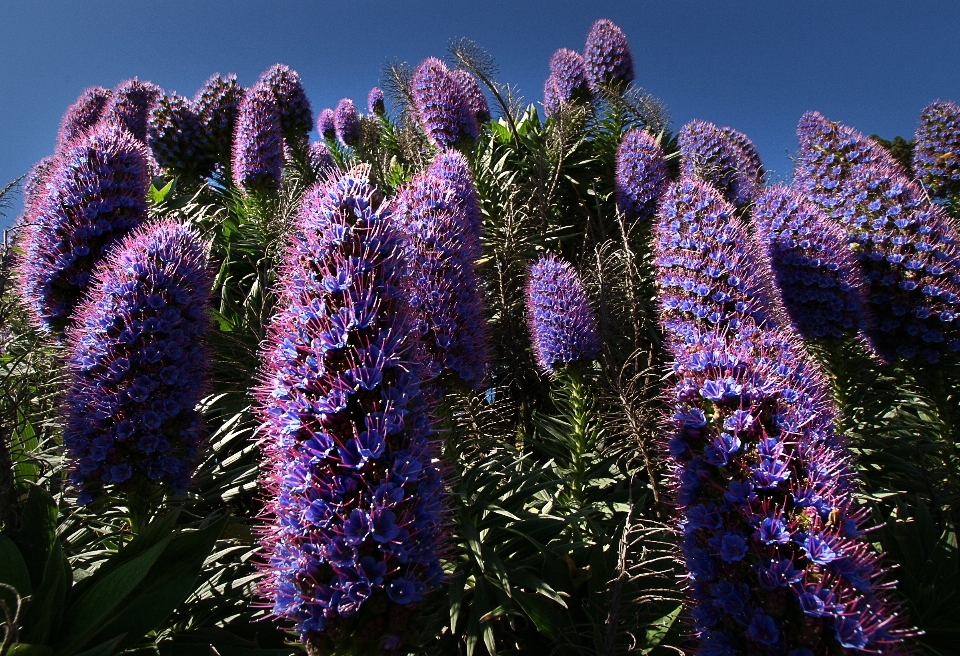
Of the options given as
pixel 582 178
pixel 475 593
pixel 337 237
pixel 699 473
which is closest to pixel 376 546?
pixel 337 237

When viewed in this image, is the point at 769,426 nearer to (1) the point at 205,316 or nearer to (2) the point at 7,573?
(1) the point at 205,316

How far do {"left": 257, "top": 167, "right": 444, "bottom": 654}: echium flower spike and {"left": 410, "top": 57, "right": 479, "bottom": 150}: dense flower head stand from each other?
156 inches

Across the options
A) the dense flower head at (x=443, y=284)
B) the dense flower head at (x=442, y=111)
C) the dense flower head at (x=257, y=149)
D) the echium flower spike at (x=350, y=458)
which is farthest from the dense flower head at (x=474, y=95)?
the echium flower spike at (x=350, y=458)

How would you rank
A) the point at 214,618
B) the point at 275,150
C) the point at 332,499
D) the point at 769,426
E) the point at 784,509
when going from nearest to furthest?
the point at 332,499
the point at 784,509
the point at 769,426
the point at 214,618
the point at 275,150

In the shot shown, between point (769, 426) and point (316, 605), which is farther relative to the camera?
point (769, 426)

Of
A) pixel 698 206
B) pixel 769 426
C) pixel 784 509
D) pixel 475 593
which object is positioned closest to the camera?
pixel 784 509

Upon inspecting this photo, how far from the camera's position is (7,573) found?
1.90 m

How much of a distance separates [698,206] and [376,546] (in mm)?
2833

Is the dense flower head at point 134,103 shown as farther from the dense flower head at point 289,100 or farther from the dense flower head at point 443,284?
the dense flower head at point 443,284

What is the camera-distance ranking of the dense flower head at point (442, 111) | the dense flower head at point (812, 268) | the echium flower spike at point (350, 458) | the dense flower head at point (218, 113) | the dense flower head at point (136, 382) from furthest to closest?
the dense flower head at point (218, 113)
the dense flower head at point (442, 111)
the dense flower head at point (812, 268)
the dense flower head at point (136, 382)
the echium flower spike at point (350, 458)

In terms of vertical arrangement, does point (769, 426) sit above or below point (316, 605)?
above

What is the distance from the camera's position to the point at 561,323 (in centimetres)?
345

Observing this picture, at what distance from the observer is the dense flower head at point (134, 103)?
5.85 metres

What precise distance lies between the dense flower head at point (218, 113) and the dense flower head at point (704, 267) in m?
5.00
